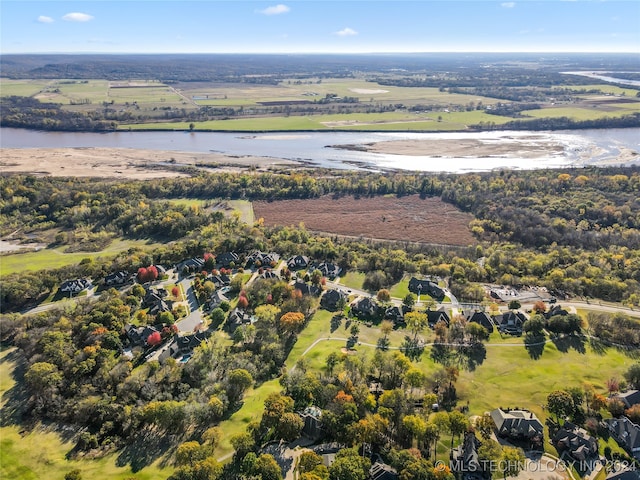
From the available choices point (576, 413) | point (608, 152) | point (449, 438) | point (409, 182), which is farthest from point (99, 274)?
point (608, 152)

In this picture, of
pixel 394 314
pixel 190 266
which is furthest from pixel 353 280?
pixel 190 266

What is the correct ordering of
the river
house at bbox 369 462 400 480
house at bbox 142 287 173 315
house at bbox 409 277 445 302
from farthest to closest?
1. the river
2. house at bbox 409 277 445 302
3. house at bbox 142 287 173 315
4. house at bbox 369 462 400 480

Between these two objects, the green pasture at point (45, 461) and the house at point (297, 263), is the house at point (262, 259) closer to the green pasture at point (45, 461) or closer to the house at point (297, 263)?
the house at point (297, 263)

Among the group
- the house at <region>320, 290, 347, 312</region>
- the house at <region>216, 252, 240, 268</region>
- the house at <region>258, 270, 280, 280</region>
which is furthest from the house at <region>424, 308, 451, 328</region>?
the house at <region>216, 252, 240, 268</region>

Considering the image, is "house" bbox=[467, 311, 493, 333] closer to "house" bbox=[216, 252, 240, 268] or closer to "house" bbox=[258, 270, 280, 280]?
"house" bbox=[258, 270, 280, 280]

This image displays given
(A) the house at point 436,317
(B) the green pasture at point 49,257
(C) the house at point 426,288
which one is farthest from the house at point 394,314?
(B) the green pasture at point 49,257
